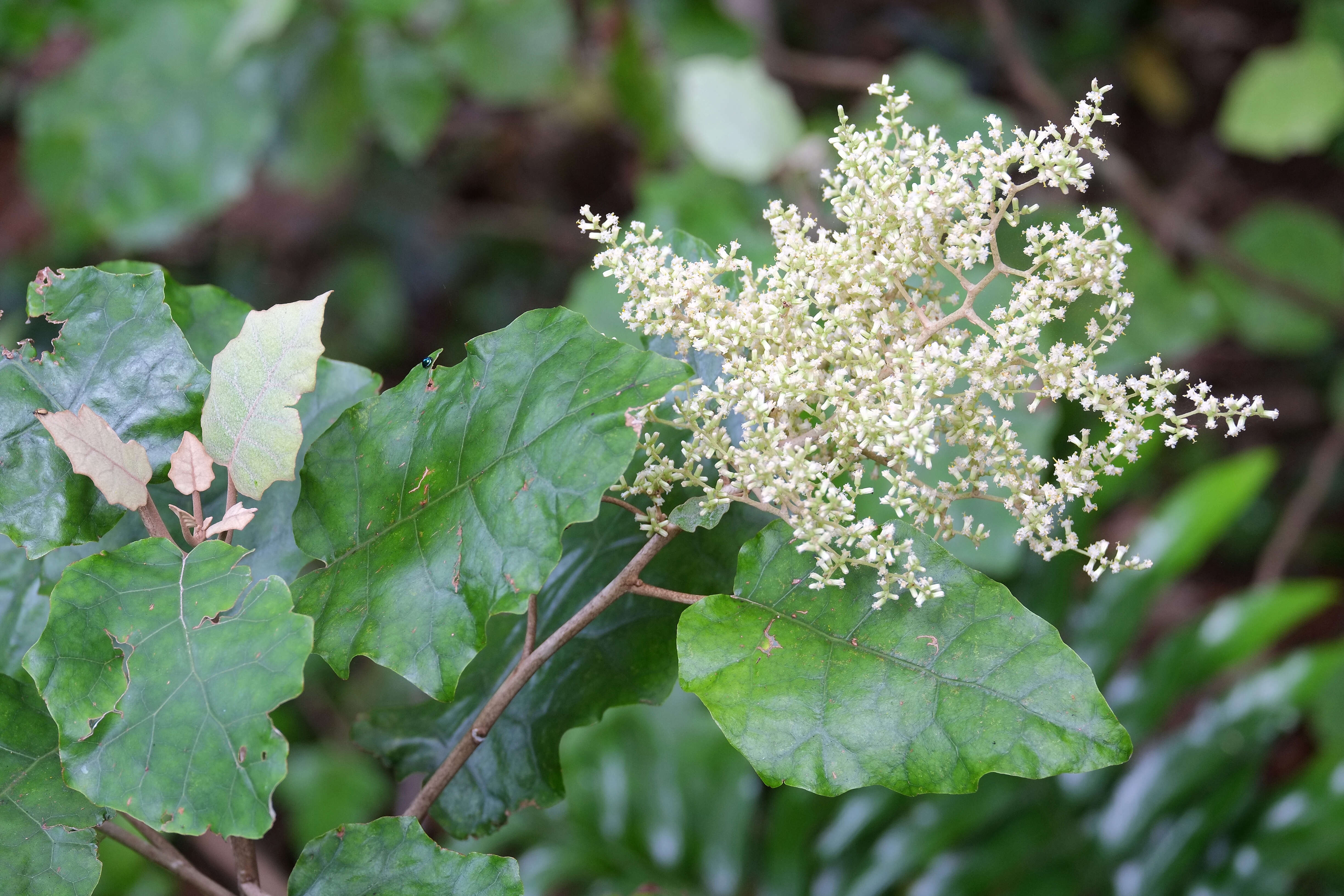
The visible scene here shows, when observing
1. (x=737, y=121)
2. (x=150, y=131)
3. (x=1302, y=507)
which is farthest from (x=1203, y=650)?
(x=150, y=131)

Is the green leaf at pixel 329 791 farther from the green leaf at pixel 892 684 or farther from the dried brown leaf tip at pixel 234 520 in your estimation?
the green leaf at pixel 892 684

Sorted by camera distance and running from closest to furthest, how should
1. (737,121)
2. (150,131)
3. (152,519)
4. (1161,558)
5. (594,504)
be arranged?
(594,504)
(152,519)
(1161,558)
(737,121)
(150,131)

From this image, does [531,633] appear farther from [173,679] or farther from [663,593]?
[173,679]

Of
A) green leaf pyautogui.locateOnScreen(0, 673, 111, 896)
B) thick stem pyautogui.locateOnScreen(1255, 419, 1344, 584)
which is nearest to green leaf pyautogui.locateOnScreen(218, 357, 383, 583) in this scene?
green leaf pyautogui.locateOnScreen(0, 673, 111, 896)

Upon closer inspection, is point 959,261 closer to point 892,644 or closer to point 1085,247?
point 1085,247

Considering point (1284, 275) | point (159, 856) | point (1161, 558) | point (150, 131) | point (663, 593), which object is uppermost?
point (663, 593)

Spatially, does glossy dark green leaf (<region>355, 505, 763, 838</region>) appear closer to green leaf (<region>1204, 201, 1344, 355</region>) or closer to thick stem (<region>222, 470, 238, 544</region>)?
thick stem (<region>222, 470, 238, 544</region>)

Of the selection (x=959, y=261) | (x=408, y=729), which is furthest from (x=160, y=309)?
(x=959, y=261)
